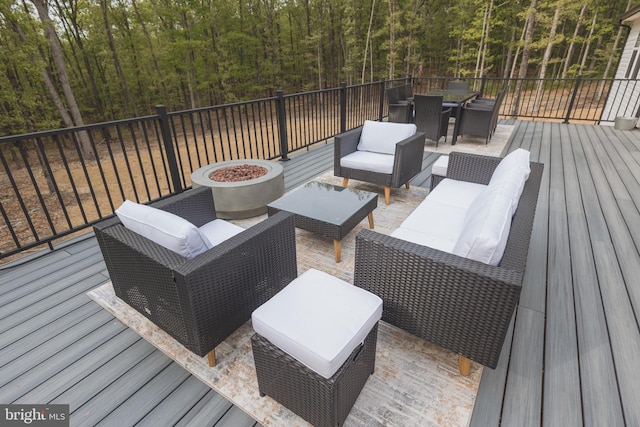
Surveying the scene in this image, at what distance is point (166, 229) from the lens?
151cm

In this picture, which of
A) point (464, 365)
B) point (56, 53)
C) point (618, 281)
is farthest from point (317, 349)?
point (56, 53)

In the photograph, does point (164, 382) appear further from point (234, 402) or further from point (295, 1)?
point (295, 1)

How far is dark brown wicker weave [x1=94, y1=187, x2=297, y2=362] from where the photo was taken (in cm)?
141

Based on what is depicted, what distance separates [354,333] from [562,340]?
139 cm

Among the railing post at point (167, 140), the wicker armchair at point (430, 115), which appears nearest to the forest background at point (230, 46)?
the railing post at point (167, 140)

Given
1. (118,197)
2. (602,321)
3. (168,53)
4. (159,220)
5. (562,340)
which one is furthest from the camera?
(168,53)

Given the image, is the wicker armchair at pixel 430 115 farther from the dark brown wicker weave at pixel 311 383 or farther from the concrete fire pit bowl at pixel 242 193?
the dark brown wicker weave at pixel 311 383

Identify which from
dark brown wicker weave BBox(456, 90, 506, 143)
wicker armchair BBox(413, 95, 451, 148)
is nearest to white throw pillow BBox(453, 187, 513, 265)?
wicker armchair BBox(413, 95, 451, 148)

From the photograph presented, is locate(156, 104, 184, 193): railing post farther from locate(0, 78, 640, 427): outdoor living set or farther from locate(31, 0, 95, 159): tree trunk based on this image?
locate(31, 0, 95, 159): tree trunk

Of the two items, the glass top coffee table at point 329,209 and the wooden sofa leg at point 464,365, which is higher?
the glass top coffee table at point 329,209

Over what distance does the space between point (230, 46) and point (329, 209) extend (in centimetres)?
1861

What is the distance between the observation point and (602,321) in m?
1.87

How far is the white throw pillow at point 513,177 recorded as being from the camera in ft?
5.58

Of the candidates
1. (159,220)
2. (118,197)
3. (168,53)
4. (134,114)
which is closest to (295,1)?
(168,53)
